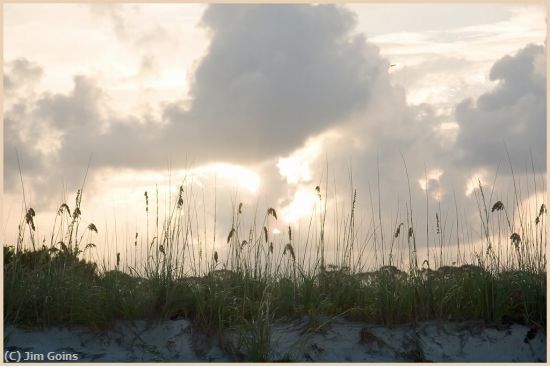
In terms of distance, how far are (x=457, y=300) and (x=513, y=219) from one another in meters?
1.26

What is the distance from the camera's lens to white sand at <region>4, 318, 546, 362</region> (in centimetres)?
596

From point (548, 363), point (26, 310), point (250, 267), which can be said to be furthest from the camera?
point (250, 267)

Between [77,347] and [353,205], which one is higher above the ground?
[353,205]

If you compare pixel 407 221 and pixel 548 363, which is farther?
pixel 407 221

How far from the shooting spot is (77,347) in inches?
240

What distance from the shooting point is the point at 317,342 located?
5.99 meters

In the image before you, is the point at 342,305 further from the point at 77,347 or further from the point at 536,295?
the point at 77,347

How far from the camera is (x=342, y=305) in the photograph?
649 cm

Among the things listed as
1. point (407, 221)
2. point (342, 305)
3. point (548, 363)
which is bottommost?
point (548, 363)

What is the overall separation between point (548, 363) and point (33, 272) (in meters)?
4.78

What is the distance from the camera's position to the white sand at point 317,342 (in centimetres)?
596

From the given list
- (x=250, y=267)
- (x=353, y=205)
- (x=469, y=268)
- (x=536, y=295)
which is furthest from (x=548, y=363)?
(x=250, y=267)

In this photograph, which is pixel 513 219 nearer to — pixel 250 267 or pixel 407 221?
pixel 407 221

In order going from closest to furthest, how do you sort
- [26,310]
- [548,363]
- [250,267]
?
[548,363] < [26,310] < [250,267]
